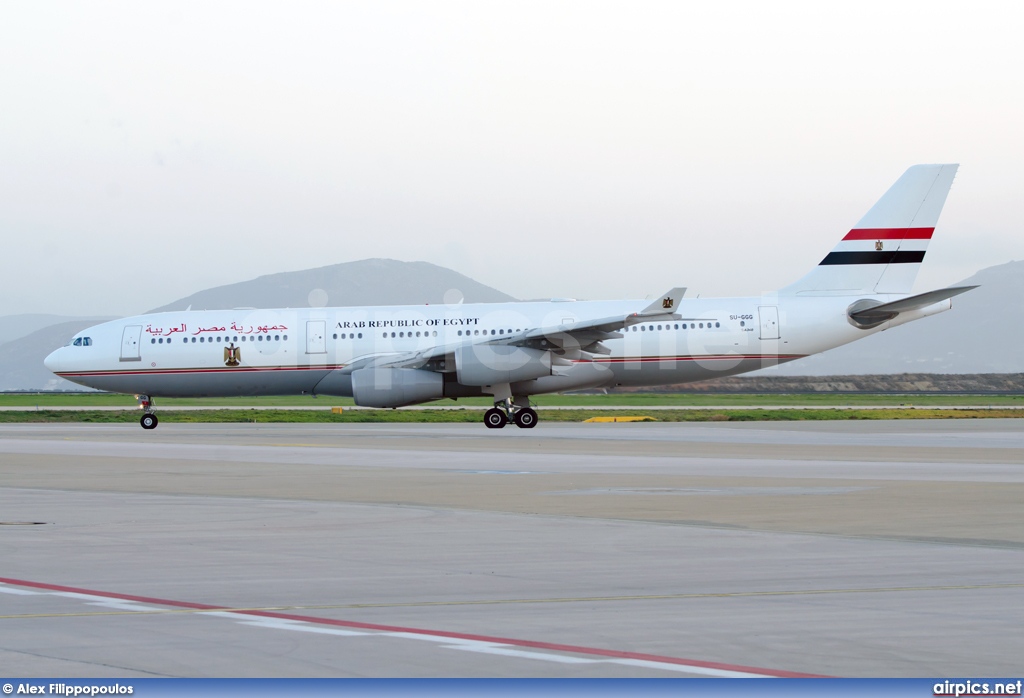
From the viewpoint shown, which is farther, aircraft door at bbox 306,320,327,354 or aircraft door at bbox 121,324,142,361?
aircraft door at bbox 121,324,142,361

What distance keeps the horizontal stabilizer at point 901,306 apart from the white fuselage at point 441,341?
336 millimetres

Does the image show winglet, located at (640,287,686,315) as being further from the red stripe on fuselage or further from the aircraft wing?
the red stripe on fuselage

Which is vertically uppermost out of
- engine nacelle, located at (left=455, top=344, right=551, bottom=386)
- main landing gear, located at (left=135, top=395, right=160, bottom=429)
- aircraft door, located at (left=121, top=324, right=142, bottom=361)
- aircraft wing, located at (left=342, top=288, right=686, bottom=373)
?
aircraft door, located at (left=121, top=324, right=142, bottom=361)

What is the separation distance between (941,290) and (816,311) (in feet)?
12.3

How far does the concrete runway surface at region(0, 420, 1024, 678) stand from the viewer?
6.50 metres

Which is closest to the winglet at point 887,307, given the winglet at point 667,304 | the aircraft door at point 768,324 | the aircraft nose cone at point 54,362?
the aircraft door at point 768,324

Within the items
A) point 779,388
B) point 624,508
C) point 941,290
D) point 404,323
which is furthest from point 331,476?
point 779,388

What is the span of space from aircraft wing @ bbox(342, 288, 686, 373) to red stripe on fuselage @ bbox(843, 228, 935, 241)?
6.88 m

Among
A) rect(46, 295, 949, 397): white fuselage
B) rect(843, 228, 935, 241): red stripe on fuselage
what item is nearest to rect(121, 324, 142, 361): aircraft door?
rect(46, 295, 949, 397): white fuselage

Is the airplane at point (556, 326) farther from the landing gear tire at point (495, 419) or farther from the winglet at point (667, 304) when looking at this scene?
the winglet at point (667, 304)

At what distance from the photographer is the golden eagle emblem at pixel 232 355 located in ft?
121

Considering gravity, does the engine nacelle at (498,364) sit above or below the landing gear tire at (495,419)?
above

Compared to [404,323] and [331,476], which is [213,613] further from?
[404,323]

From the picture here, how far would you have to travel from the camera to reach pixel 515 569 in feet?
31.7
